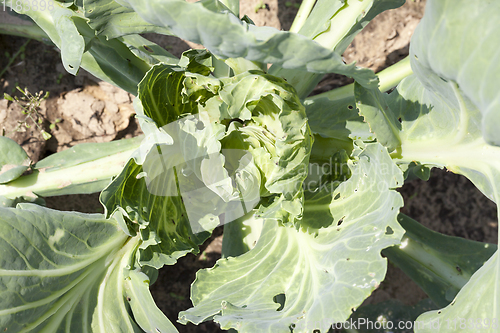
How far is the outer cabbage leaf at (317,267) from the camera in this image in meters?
1.46

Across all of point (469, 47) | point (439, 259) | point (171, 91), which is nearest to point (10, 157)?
point (171, 91)

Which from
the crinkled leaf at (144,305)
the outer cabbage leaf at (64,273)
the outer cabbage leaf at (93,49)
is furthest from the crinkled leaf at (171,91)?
the crinkled leaf at (144,305)

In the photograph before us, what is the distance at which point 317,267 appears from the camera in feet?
5.83

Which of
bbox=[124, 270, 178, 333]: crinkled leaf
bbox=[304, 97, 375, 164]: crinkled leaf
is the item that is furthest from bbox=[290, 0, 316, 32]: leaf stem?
bbox=[124, 270, 178, 333]: crinkled leaf

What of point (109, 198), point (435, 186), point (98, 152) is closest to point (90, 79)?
point (98, 152)

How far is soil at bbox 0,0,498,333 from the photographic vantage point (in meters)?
2.98

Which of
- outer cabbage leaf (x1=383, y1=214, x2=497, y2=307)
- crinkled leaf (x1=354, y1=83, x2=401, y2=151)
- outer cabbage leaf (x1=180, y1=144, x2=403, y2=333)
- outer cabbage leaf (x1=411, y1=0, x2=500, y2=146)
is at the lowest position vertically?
outer cabbage leaf (x1=383, y1=214, x2=497, y2=307)

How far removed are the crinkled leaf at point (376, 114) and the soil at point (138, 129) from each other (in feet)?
4.54

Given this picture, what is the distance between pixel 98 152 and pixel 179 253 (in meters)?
0.87

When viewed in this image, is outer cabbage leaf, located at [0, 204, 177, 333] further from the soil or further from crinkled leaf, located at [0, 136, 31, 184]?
→ the soil

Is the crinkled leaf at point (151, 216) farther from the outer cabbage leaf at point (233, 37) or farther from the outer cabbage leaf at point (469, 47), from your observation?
the outer cabbage leaf at point (469, 47)

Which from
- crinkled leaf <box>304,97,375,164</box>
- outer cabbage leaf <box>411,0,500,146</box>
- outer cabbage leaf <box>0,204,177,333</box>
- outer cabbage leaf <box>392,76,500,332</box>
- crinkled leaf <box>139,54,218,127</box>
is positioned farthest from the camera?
crinkled leaf <box>304,97,375,164</box>

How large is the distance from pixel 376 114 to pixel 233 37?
2.82 feet

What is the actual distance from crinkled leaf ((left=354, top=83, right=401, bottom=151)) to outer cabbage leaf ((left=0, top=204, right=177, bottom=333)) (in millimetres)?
1313
